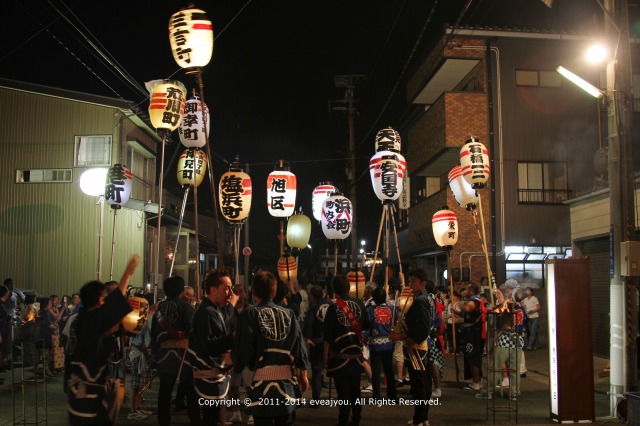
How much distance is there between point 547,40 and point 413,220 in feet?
33.7

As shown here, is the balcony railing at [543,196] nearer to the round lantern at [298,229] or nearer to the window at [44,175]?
the round lantern at [298,229]

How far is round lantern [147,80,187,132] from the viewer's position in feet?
40.4

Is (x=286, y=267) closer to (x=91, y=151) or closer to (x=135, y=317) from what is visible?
(x=135, y=317)

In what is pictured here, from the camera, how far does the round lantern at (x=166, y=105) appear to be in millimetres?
12320

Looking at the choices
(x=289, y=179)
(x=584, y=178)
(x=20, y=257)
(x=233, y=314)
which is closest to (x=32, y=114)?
(x=20, y=257)

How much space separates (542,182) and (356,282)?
13680 mm

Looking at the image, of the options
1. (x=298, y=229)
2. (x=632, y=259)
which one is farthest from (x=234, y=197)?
(x=632, y=259)

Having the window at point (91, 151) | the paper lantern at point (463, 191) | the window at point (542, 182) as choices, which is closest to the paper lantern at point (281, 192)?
the paper lantern at point (463, 191)

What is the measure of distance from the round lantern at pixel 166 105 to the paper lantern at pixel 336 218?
21.0 ft

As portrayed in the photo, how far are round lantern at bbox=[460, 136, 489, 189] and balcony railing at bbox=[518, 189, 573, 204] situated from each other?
10.4m

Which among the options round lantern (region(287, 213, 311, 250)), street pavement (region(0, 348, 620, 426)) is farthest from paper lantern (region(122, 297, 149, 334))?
round lantern (region(287, 213, 311, 250))

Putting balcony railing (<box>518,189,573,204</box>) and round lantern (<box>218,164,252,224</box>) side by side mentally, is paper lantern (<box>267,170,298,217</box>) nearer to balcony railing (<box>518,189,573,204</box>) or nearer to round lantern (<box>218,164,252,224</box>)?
round lantern (<box>218,164,252,224</box>)

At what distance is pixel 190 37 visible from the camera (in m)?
10.9

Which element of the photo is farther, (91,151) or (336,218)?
(91,151)
